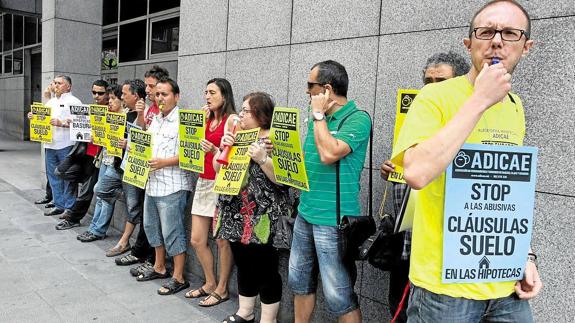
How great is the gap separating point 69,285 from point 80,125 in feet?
8.34

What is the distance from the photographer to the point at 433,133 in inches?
66.6

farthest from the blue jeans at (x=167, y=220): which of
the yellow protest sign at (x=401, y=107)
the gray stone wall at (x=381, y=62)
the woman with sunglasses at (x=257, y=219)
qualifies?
the yellow protest sign at (x=401, y=107)

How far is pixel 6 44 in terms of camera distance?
19.7m

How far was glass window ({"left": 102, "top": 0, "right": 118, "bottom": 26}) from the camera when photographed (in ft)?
32.8

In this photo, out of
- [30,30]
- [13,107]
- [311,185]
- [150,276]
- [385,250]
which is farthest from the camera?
[13,107]

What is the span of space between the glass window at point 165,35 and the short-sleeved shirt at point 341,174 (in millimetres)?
5214

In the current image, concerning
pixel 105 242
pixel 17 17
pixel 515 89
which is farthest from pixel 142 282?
pixel 17 17

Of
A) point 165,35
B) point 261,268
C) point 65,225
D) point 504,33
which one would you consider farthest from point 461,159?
point 165,35

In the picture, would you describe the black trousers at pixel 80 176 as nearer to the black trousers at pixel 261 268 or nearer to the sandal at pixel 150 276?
the sandal at pixel 150 276

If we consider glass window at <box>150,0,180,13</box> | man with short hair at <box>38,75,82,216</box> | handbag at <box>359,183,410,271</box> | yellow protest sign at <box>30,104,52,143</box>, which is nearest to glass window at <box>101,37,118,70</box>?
glass window at <box>150,0,180,13</box>

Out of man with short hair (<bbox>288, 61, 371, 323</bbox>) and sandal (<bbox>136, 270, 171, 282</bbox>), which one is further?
sandal (<bbox>136, 270, 171, 282</bbox>)

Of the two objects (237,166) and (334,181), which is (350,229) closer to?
(334,181)

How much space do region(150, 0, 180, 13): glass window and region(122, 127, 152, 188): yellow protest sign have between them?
11.9 ft

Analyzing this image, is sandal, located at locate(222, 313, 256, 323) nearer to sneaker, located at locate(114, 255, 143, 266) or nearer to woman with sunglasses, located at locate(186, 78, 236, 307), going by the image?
woman with sunglasses, located at locate(186, 78, 236, 307)
